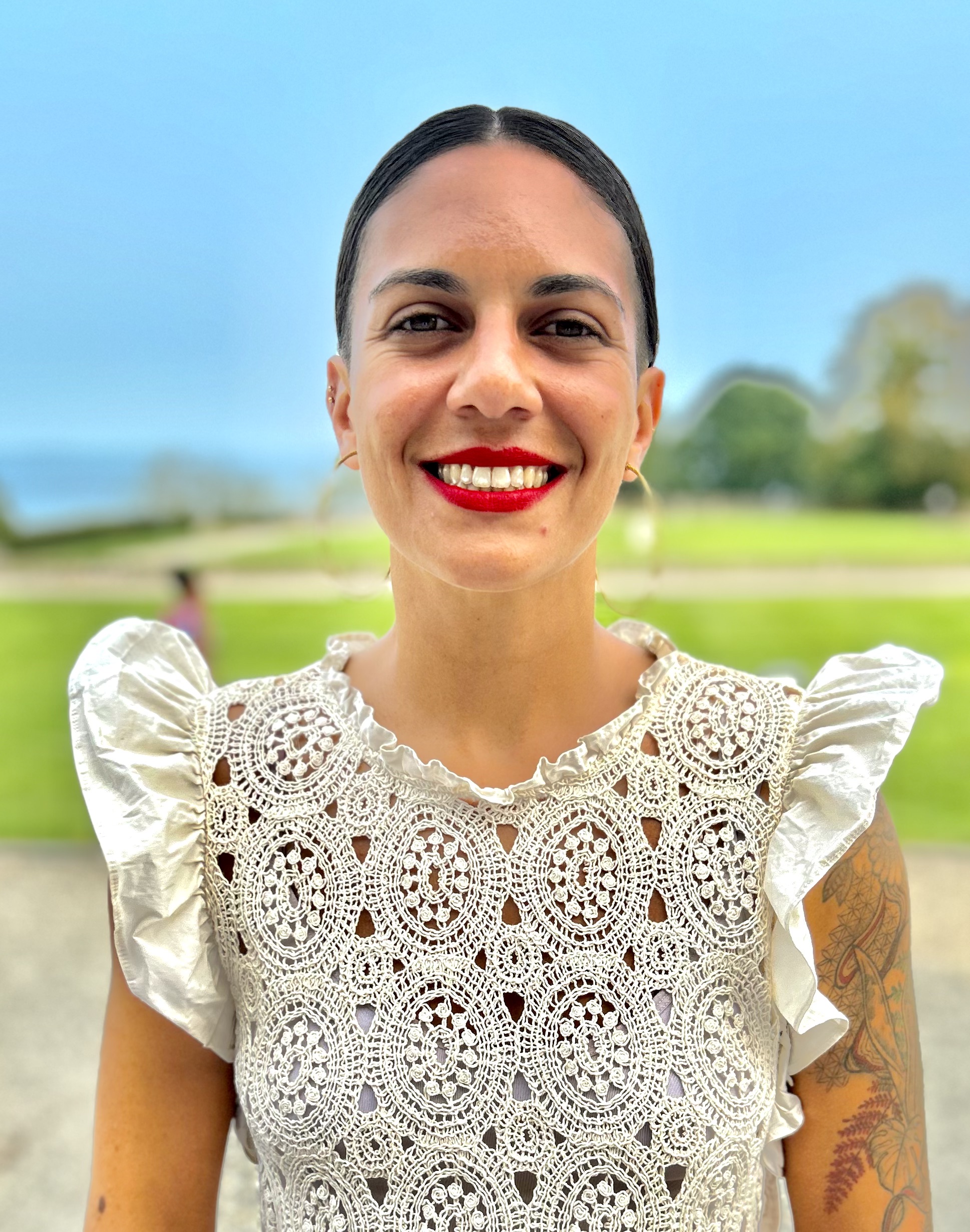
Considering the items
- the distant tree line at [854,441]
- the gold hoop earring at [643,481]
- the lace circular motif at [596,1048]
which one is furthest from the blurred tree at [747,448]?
the lace circular motif at [596,1048]

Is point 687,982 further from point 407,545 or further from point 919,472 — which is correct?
point 919,472

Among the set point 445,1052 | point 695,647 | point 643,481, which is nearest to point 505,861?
point 445,1052

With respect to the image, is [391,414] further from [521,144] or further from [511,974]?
[511,974]

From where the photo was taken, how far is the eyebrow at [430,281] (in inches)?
39.2

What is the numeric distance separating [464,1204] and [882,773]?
0.55 metres

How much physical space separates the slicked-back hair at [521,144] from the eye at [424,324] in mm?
128

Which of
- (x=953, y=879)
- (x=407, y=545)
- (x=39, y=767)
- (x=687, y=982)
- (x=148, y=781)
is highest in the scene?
(x=407, y=545)

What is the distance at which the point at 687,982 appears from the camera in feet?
3.37

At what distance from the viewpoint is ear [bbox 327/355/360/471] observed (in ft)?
3.78

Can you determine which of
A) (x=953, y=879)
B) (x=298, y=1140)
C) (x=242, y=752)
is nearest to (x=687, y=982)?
(x=298, y=1140)

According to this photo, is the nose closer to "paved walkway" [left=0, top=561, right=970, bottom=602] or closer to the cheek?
the cheek

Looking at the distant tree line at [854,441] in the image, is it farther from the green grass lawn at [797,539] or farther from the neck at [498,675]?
the neck at [498,675]

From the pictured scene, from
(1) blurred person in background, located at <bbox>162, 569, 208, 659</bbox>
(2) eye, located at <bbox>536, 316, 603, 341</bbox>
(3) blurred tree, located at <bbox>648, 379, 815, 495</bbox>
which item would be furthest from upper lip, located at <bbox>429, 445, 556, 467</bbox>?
(3) blurred tree, located at <bbox>648, 379, 815, 495</bbox>

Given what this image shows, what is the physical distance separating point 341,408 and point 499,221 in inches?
11.0
